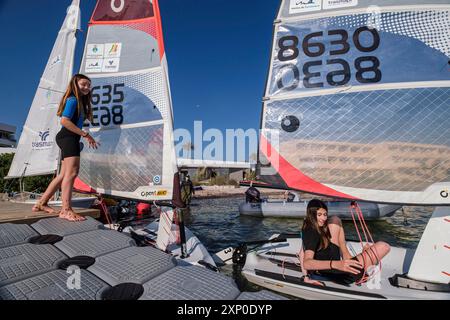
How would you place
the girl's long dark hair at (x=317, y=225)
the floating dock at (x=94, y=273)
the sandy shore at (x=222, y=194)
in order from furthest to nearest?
1. the sandy shore at (x=222, y=194)
2. the girl's long dark hair at (x=317, y=225)
3. the floating dock at (x=94, y=273)

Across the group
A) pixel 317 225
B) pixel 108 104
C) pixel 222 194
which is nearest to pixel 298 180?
pixel 317 225

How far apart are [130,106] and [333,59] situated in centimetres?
344

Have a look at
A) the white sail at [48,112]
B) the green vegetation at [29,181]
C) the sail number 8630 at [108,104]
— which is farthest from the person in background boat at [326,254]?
the green vegetation at [29,181]

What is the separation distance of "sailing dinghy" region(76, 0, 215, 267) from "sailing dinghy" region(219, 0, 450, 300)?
175cm

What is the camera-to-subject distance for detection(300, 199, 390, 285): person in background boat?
2.91 metres

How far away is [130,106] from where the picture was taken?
4137 millimetres

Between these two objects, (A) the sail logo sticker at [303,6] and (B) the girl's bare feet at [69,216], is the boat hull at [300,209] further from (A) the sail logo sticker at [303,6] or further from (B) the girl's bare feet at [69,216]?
(B) the girl's bare feet at [69,216]

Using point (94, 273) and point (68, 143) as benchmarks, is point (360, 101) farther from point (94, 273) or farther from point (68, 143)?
point (68, 143)

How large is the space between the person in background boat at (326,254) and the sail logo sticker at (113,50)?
455 cm

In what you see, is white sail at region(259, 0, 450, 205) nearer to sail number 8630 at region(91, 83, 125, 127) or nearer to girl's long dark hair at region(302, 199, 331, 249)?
girl's long dark hair at region(302, 199, 331, 249)

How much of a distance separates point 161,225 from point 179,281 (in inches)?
106

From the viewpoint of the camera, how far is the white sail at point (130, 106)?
3.87 metres
